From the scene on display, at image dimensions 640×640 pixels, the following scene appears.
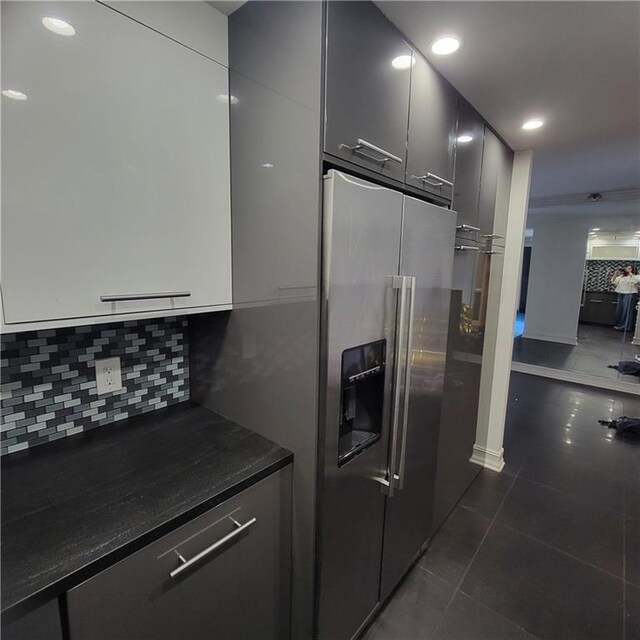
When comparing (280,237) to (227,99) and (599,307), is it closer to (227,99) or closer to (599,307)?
(227,99)

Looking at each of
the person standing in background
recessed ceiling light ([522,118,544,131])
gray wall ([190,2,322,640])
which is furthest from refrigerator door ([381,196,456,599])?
the person standing in background

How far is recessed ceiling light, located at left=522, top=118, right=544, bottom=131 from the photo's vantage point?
1.98m

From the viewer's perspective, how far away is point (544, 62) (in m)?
1.42

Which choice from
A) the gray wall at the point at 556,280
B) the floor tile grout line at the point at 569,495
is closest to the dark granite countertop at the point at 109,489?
the floor tile grout line at the point at 569,495

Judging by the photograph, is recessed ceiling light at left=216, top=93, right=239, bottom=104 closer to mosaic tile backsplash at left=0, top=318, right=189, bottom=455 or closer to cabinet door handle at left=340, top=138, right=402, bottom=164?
cabinet door handle at left=340, top=138, right=402, bottom=164

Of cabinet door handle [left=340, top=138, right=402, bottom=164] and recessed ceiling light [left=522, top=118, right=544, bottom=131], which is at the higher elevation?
recessed ceiling light [left=522, top=118, right=544, bottom=131]

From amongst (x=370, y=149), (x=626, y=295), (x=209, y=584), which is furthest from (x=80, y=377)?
(x=626, y=295)

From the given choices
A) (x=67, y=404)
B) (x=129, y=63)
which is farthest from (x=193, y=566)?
(x=129, y=63)

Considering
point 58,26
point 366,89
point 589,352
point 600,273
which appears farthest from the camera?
point 589,352

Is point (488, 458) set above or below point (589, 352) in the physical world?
below

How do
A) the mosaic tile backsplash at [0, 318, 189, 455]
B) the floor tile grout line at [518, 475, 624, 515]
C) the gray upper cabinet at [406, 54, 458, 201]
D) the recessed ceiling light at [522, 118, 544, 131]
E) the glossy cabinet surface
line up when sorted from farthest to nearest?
1. the floor tile grout line at [518, 475, 624, 515]
2. the recessed ceiling light at [522, 118, 544, 131]
3. the gray upper cabinet at [406, 54, 458, 201]
4. the mosaic tile backsplash at [0, 318, 189, 455]
5. the glossy cabinet surface

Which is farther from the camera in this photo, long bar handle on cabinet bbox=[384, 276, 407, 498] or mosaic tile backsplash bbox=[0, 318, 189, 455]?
long bar handle on cabinet bbox=[384, 276, 407, 498]

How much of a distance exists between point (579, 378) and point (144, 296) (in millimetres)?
5564

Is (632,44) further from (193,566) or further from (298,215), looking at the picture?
(193,566)
